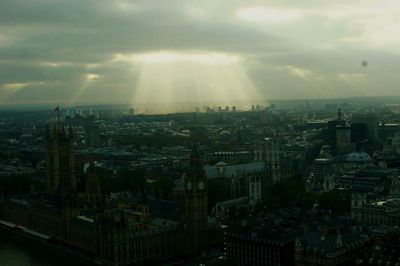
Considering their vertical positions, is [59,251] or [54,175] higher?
[54,175]

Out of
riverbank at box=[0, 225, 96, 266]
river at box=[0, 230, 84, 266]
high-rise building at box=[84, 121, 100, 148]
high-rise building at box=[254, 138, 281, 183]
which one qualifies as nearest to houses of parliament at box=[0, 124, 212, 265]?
riverbank at box=[0, 225, 96, 266]

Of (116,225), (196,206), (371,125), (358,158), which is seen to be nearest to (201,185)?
(196,206)

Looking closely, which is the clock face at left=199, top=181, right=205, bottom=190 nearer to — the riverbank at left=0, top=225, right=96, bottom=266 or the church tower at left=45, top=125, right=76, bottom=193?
the riverbank at left=0, top=225, right=96, bottom=266

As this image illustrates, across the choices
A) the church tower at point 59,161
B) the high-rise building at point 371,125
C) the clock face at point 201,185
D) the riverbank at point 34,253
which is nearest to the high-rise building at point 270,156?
the church tower at point 59,161

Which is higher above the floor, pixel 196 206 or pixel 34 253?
pixel 196 206

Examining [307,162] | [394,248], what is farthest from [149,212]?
[307,162]

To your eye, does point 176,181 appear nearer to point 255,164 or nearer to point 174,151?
point 255,164

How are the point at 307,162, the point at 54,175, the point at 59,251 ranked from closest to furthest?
the point at 59,251 → the point at 54,175 → the point at 307,162

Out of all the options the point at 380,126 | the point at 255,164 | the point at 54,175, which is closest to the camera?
the point at 54,175

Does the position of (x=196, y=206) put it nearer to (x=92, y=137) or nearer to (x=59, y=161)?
(x=59, y=161)
